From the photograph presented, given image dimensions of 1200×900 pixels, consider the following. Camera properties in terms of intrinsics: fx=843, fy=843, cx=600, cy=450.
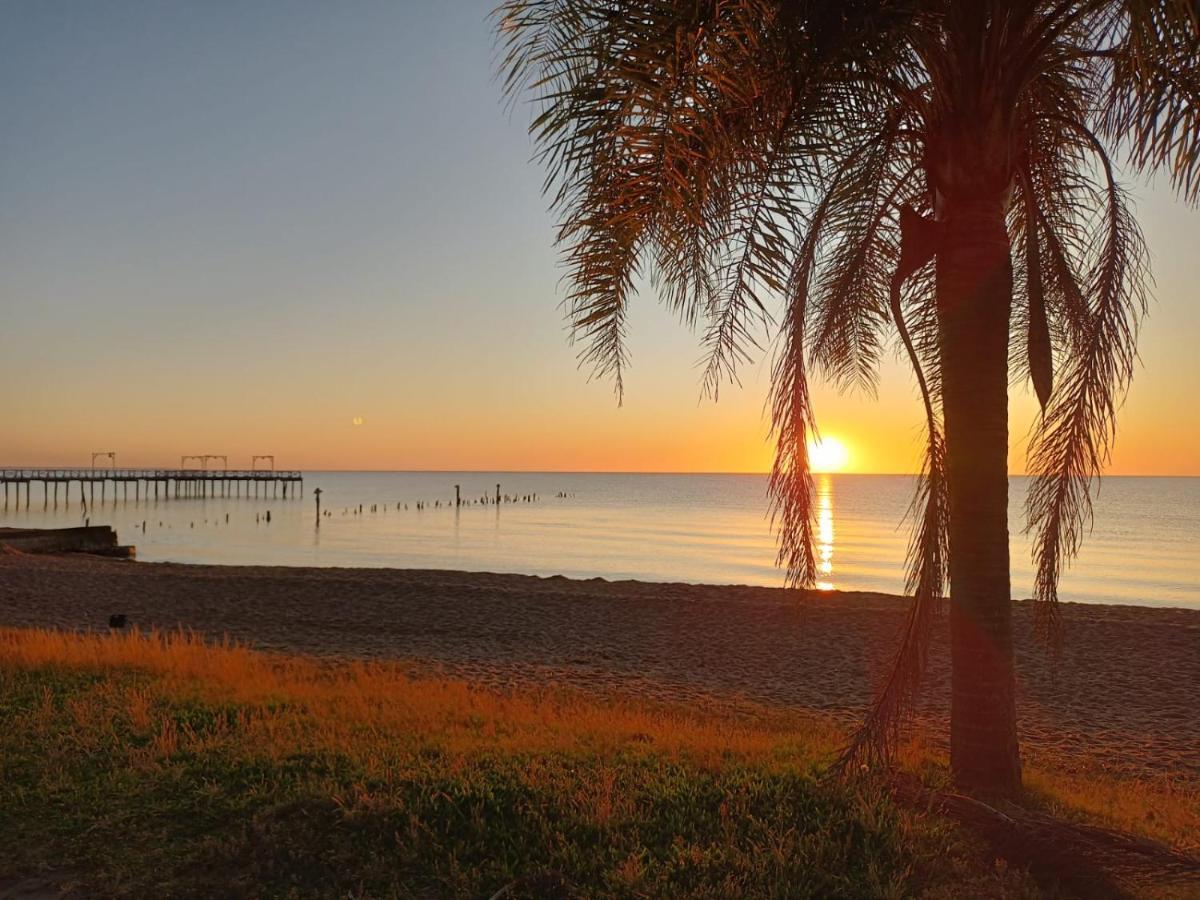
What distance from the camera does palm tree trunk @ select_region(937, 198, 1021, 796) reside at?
567 cm

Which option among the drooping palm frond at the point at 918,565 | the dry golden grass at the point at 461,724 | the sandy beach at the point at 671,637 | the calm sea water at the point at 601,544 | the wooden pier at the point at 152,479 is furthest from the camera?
the wooden pier at the point at 152,479

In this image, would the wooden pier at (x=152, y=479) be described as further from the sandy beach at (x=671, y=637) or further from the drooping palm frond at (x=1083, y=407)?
the drooping palm frond at (x=1083, y=407)

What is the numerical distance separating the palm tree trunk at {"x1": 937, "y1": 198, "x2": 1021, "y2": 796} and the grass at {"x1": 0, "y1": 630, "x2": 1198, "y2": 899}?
36.2 inches

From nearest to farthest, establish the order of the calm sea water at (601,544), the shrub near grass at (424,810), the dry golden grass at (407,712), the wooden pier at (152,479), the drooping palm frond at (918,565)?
1. the shrub near grass at (424,810)
2. the drooping palm frond at (918,565)
3. the dry golden grass at (407,712)
4. the calm sea water at (601,544)
5. the wooden pier at (152,479)

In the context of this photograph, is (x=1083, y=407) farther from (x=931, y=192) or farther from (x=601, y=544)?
(x=601, y=544)

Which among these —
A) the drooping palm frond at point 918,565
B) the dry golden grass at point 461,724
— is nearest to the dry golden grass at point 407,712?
the dry golden grass at point 461,724

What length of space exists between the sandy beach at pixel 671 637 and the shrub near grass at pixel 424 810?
5.06 meters

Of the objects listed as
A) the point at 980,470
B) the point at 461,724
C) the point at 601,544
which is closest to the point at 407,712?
the point at 461,724

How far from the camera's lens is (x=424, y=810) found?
5.03m

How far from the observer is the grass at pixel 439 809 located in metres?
4.32

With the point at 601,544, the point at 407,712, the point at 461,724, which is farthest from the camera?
the point at 601,544

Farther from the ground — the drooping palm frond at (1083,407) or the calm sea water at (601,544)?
the drooping palm frond at (1083,407)

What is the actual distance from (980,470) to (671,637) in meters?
12.9

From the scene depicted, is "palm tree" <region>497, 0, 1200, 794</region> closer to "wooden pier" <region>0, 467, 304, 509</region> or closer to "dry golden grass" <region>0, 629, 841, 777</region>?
"dry golden grass" <region>0, 629, 841, 777</region>
